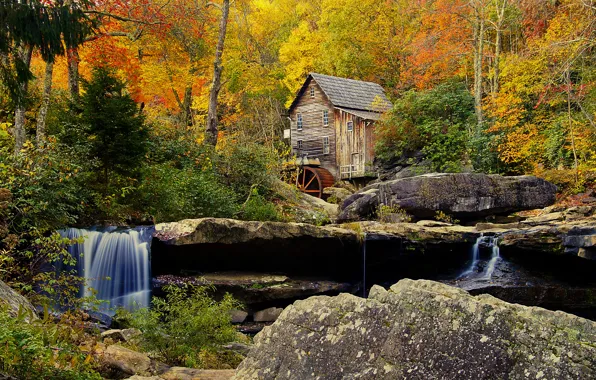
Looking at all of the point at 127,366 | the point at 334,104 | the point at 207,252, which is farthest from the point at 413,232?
the point at 334,104

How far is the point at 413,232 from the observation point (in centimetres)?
1510

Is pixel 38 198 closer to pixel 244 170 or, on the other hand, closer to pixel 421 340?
pixel 244 170

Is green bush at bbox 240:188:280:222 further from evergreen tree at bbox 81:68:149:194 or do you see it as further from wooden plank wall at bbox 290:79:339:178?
wooden plank wall at bbox 290:79:339:178

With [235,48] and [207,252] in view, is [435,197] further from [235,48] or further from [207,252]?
[235,48]

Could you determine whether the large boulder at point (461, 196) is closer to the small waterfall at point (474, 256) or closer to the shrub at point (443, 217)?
the shrub at point (443, 217)

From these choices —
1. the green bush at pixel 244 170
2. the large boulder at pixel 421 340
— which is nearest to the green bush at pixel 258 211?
the green bush at pixel 244 170

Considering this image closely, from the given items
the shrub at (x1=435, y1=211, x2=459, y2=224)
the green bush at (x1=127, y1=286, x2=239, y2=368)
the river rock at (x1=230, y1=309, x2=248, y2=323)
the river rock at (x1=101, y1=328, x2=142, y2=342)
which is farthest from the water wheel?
the green bush at (x1=127, y1=286, x2=239, y2=368)

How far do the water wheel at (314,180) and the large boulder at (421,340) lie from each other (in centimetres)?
2770

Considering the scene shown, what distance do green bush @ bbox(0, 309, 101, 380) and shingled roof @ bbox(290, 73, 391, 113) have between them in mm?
29968

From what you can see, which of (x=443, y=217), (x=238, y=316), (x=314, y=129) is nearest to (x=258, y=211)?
(x=238, y=316)

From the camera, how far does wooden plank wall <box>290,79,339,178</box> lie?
35.0 m

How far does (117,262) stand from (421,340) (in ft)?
30.2

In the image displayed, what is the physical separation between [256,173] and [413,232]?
639cm

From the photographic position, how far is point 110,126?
13.2 metres
